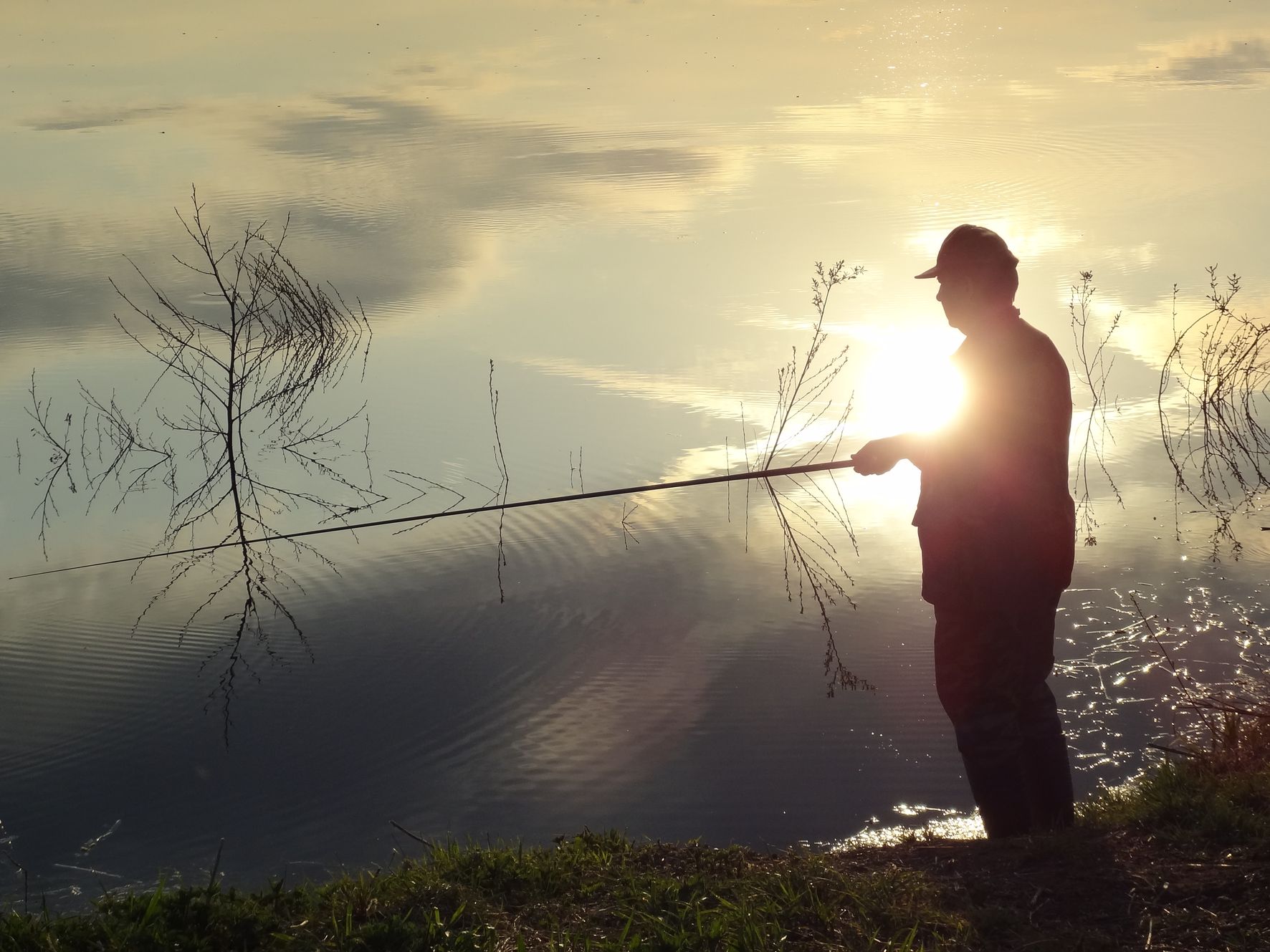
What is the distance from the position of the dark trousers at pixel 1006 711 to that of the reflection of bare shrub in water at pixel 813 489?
4.62ft

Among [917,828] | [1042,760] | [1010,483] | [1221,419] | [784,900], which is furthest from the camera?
[1221,419]

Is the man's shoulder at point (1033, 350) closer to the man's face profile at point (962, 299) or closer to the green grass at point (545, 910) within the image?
the man's face profile at point (962, 299)

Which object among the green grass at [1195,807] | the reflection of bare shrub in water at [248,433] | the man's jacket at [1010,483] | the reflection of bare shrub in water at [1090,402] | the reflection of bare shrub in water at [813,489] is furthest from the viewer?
the reflection of bare shrub in water at [1090,402]

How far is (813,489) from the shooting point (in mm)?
7398

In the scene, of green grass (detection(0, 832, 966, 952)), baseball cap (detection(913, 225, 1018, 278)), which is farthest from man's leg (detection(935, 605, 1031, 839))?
baseball cap (detection(913, 225, 1018, 278))

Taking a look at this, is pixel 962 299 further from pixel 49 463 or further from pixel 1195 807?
pixel 49 463

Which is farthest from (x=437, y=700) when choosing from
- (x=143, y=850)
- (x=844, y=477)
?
(x=844, y=477)

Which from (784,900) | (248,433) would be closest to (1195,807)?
(784,900)

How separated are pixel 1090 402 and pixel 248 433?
5726mm

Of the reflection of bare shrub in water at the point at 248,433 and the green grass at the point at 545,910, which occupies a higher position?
the reflection of bare shrub in water at the point at 248,433

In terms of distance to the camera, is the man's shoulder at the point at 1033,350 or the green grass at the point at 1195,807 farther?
the man's shoulder at the point at 1033,350

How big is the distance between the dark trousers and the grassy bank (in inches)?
8.1

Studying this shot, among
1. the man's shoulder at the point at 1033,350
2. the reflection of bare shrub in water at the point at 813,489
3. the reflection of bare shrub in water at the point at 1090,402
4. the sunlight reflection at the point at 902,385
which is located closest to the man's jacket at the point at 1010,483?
the man's shoulder at the point at 1033,350

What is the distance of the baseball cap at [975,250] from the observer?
12.9ft
